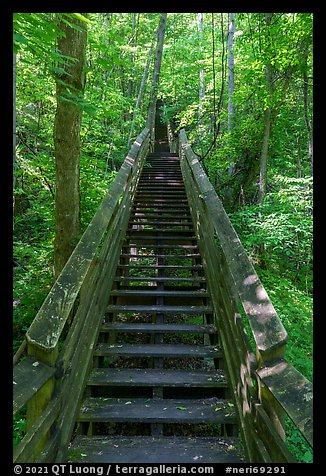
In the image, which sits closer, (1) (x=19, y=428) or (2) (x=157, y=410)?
(2) (x=157, y=410)

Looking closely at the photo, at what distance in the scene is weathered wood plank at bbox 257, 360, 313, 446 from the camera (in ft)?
4.55

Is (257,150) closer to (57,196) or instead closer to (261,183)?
(261,183)

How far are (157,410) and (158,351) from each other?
0.60 metres

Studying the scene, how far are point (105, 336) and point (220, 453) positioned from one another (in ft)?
5.32

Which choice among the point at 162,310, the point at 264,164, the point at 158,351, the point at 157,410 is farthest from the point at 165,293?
the point at 264,164

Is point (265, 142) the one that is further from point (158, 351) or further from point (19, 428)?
point (19, 428)

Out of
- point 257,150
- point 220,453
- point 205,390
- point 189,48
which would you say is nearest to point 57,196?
point 205,390

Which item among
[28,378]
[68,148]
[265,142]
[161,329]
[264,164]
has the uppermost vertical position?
[265,142]

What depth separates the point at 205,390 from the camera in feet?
9.12

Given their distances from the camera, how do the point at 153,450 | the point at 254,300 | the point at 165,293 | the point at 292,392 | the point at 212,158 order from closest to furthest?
the point at 292,392 < the point at 254,300 < the point at 153,450 < the point at 165,293 < the point at 212,158

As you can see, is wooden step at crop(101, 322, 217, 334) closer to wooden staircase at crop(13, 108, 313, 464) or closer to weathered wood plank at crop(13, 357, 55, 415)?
wooden staircase at crop(13, 108, 313, 464)

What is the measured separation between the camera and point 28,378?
5.53ft

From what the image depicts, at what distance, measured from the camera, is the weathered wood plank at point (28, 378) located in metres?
1.54

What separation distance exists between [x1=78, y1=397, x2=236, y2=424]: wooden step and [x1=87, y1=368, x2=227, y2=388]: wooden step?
0.40ft
